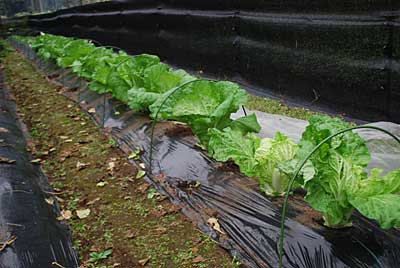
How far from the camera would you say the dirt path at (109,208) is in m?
2.04

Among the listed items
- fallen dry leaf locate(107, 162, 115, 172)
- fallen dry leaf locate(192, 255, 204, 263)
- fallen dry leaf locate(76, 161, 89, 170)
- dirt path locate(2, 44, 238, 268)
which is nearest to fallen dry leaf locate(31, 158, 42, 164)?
dirt path locate(2, 44, 238, 268)

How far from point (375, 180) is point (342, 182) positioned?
12 cm

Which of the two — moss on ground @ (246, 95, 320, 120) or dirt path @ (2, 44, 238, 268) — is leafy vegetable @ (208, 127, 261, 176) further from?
moss on ground @ (246, 95, 320, 120)

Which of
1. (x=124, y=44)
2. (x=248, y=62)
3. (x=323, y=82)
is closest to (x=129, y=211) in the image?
(x=323, y=82)

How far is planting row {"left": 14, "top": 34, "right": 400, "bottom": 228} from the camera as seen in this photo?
5.34 feet

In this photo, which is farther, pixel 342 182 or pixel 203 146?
pixel 203 146

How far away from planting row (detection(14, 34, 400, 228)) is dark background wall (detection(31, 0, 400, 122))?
4.61 ft

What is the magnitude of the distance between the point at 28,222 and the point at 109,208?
1.72 ft

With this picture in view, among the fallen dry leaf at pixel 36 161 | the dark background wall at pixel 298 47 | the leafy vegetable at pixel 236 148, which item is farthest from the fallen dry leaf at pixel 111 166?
the dark background wall at pixel 298 47

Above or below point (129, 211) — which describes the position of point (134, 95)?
above

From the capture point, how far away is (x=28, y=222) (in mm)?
2186

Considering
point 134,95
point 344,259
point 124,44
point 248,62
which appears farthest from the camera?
point 124,44

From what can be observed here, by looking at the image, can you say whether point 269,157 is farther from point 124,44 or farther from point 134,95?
point 124,44

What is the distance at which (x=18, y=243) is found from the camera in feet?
6.49
